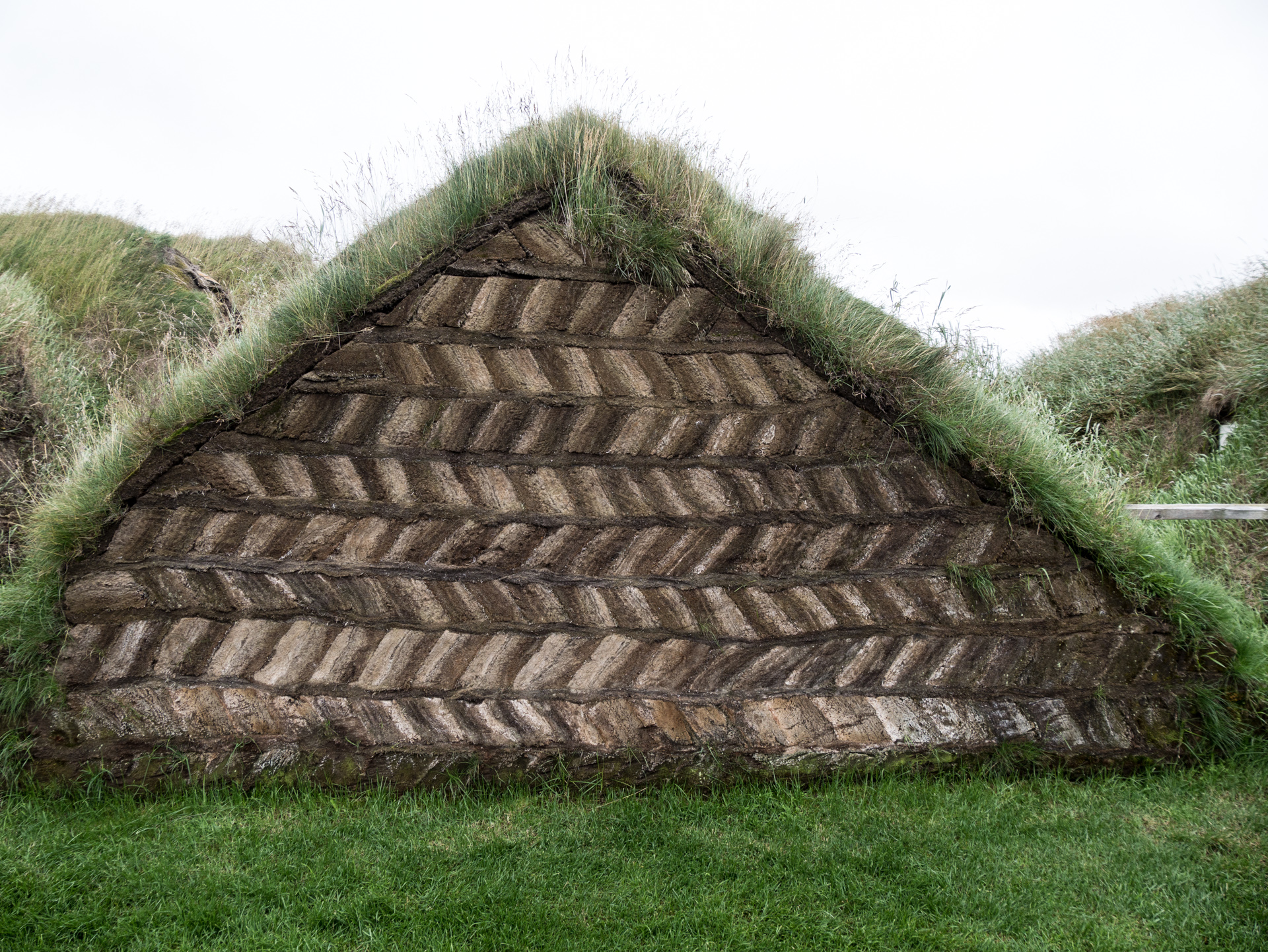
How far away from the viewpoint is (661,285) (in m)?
3.14

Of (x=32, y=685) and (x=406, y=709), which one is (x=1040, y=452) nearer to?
(x=406, y=709)

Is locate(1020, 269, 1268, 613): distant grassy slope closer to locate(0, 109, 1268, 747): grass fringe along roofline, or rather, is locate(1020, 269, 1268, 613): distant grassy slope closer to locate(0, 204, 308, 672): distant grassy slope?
locate(0, 109, 1268, 747): grass fringe along roofline

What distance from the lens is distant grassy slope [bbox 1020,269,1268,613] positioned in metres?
5.31

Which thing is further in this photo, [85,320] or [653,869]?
[85,320]

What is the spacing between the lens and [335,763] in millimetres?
2869

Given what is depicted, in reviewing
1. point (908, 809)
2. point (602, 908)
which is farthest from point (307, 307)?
point (908, 809)

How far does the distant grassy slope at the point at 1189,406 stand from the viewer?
531cm

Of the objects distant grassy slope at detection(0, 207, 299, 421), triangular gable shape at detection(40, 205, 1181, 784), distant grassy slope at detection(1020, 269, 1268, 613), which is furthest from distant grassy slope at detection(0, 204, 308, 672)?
distant grassy slope at detection(1020, 269, 1268, 613)

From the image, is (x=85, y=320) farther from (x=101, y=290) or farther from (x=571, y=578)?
(x=571, y=578)

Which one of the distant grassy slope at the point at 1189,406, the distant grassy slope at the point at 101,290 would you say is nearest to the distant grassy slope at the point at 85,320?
the distant grassy slope at the point at 101,290

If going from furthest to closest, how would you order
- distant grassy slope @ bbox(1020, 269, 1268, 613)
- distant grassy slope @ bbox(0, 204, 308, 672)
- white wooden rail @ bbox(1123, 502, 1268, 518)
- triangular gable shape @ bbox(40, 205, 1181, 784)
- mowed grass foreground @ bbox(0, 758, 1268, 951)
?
1. distant grassy slope @ bbox(1020, 269, 1268, 613)
2. white wooden rail @ bbox(1123, 502, 1268, 518)
3. distant grassy slope @ bbox(0, 204, 308, 672)
4. triangular gable shape @ bbox(40, 205, 1181, 784)
5. mowed grass foreground @ bbox(0, 758, 1268, 951)

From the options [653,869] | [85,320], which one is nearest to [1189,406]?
[653,869]

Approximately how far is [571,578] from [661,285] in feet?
4.21

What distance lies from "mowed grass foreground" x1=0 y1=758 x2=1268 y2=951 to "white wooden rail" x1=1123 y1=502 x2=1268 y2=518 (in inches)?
80.6
